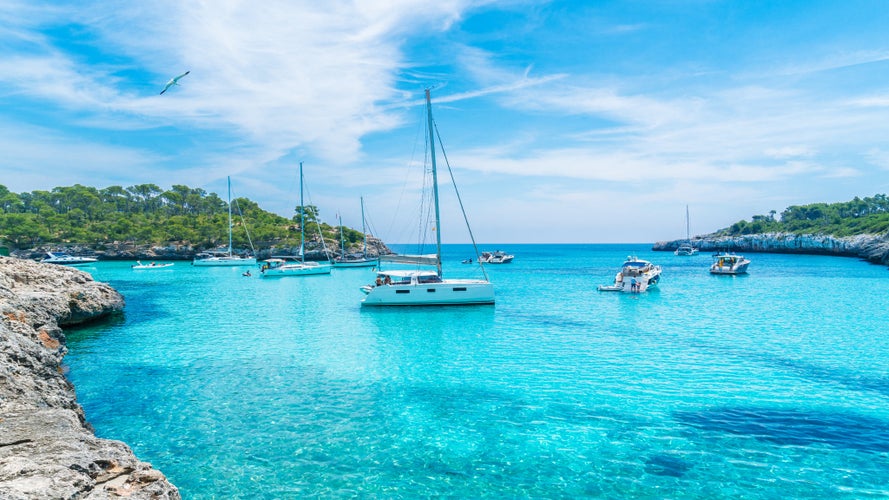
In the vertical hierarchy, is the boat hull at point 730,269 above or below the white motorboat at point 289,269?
below

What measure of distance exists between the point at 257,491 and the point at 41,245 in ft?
399

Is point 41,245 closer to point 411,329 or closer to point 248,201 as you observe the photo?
point 248,201

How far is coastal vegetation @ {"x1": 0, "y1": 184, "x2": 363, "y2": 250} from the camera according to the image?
341ft

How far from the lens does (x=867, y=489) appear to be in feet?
28.3

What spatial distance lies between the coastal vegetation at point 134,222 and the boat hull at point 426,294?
6470 centimetres

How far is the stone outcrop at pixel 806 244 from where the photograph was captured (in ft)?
282

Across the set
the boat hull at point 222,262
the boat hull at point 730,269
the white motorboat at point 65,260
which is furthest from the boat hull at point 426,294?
the white motorboat at point 65,260

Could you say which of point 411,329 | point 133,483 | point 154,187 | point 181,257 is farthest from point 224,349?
point 154,187

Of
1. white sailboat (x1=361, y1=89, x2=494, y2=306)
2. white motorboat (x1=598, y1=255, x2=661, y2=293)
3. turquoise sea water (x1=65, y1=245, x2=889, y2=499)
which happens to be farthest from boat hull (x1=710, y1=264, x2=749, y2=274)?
white sailboat (x1=361, y1=89, x2=494, y2=306)

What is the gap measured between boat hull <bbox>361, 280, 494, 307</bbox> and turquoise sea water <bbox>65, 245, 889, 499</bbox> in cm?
441

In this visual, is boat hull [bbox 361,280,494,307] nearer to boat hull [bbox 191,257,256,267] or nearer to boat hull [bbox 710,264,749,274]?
boat hull [bbox 710,264,749,274]

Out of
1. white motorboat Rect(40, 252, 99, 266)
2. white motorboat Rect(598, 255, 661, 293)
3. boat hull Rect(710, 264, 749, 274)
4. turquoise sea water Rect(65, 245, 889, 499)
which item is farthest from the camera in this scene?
white motorboat Rect(40, 252, 99, 266)

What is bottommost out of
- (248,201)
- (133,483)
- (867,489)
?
(867,489)

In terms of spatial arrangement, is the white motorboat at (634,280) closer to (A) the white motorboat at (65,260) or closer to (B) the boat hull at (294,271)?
(B) the boat hull at (294,271)
